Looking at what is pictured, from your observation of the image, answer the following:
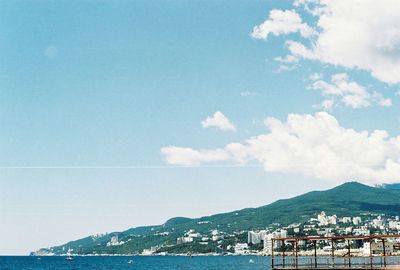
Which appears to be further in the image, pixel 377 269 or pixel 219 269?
pixel 219 269

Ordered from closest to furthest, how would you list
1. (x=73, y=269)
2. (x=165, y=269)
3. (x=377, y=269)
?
1. (x=377, y=269)
2. (x=165, y=269)
3. (x=73, y=269)

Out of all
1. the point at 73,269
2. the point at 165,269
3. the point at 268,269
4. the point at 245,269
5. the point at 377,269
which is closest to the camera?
the point at 377,269

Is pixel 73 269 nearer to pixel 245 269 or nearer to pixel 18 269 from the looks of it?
pixel 18 269

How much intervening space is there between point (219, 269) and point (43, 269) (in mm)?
65821

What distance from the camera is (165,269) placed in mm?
168125

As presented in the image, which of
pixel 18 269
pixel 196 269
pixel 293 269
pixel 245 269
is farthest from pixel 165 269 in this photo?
pixel 293 269

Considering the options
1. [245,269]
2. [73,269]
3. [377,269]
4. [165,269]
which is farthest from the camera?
[73,269]

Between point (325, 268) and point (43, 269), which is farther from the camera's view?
point (43, 269)

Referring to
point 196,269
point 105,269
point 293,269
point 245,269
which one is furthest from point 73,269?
point 293,269

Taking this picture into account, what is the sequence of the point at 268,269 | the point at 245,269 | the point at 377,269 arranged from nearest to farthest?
the point at 377,269
the point at 268,269
the point at 245,269

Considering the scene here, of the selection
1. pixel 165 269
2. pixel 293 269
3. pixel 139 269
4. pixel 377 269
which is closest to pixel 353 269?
pixel 377 269

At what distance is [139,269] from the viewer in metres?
183

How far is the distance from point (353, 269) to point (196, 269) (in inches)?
4298

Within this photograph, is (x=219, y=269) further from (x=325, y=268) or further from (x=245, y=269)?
(x=325, y=268)
